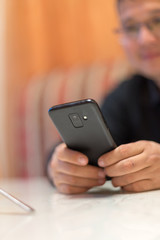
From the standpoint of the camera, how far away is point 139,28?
747 millimetres

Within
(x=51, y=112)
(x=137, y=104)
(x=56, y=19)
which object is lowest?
(x=137, y=104)

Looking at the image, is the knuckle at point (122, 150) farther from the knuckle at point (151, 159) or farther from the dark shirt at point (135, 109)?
the dark shirt at point (135, 109)

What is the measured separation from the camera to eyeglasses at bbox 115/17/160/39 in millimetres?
716

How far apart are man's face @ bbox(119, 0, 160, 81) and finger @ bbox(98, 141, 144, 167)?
337mm

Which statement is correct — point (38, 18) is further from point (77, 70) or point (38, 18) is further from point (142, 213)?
point (142, 213)

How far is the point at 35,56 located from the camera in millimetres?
1301

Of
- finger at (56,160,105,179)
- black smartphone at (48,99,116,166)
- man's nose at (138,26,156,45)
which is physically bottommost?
finger at (56,160,105,179)

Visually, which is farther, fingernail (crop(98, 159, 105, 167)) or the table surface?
fingernail (crop(98, 159, 105, 167))

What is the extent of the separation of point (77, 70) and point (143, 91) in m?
0.37

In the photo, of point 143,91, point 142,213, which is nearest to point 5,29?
point 143,91

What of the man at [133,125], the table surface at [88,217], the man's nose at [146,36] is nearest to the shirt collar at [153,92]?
the man at [133,125]

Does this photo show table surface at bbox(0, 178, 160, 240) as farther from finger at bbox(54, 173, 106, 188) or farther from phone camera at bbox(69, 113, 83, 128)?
phone camera at bbox(69, 113, 83, 128)

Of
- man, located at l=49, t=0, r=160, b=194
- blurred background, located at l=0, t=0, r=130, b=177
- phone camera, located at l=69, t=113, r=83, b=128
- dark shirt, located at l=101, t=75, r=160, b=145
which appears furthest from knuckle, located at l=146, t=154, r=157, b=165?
blurred background, located at l=0, t=0, r=130, b=177

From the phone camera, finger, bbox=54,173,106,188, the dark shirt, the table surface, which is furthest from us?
the dark shirt
